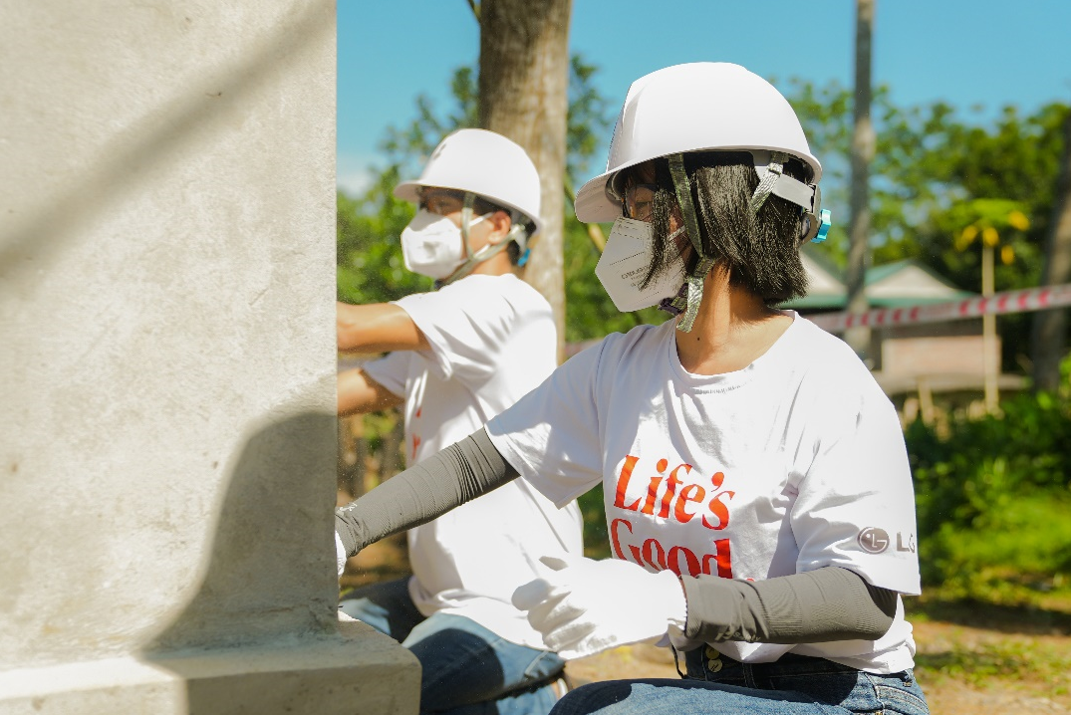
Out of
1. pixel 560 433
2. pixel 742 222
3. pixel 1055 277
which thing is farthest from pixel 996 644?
pixel 1055 277

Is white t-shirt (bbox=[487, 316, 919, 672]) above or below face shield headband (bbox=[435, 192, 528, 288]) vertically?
below

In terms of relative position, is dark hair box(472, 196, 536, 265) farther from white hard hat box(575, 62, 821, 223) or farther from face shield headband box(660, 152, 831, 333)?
face shield headband box(660, 152, 831, 333)

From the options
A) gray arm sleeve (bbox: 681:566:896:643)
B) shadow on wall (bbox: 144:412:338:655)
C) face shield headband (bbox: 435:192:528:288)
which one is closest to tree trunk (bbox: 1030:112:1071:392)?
face shield headband (bbox: 435:192:528:288)

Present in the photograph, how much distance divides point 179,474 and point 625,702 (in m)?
0.84

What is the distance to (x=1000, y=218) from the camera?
42406 mm

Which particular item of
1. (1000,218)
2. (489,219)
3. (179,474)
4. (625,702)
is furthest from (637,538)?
(1000,218)

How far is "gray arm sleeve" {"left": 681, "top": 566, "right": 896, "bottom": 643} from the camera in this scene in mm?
1736

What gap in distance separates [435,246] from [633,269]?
3.99 feet

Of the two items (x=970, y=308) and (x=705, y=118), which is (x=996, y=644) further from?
(x=705, y=118)

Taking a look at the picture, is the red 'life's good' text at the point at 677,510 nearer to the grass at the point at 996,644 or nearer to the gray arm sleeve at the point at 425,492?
the gray arm sleeve at the point at 425,492

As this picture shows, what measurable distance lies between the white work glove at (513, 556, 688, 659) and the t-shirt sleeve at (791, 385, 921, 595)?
0.94 feet

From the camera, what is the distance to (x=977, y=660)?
588 centimetres

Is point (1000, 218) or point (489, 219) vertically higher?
point (1000, 218)

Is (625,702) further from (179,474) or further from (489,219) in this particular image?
(489,219)
